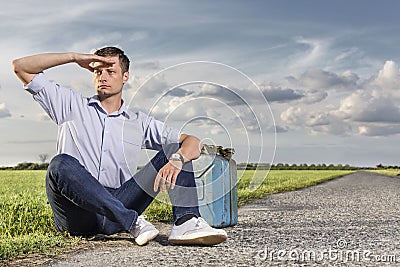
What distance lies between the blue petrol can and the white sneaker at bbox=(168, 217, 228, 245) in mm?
979

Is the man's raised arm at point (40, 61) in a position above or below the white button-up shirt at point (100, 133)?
above

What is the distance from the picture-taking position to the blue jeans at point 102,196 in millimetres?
4520

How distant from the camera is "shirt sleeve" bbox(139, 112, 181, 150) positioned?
5.05m

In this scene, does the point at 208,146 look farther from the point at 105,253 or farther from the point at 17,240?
the point at 17,240

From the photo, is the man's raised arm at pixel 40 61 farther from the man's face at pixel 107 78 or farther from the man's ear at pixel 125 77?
the man's ear at pixel 125 77

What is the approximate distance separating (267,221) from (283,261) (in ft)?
8.51

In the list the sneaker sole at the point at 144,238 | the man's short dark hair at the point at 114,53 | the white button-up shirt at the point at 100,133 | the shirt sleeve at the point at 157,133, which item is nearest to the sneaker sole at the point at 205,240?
the sneaker sole at the point at 144,238

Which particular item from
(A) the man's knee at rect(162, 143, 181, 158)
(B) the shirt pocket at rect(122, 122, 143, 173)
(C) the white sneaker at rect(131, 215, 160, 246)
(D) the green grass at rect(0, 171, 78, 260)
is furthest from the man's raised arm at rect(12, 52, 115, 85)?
(C) the white sneaker at rect(131, 215, 160, 246)

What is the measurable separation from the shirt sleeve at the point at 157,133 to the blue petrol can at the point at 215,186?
0.68 m

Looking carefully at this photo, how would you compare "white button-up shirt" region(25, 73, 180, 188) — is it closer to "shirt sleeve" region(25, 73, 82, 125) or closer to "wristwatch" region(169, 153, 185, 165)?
"shirt sleeve" region(25, 73, 82, 125)

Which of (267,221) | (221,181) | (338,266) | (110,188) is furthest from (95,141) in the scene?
(267,221)

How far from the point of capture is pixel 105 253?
4.56 metres

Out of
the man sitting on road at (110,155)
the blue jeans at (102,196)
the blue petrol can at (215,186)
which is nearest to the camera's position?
the blue jeans at (102,196)

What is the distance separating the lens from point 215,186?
5812 millimetres
